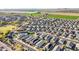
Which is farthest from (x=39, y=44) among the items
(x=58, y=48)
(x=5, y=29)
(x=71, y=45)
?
(x=5, y=29)

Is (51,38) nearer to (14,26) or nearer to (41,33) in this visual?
(41,33)

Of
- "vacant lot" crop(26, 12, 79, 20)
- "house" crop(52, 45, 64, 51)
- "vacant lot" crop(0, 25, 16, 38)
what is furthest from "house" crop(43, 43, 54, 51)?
"vacant lot" crop(0, 25, 16, 38)

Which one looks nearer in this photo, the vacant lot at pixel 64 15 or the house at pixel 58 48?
the house at pixel 58 48

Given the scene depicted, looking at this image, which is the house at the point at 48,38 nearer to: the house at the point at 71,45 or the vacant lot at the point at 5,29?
the house at the point at 71,45

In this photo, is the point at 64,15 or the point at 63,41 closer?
the point at 63,41

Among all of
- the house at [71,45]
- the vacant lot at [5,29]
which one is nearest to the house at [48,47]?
the house at [71,45]

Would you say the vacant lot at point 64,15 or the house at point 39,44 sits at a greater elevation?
the vacant lot at point 64,15

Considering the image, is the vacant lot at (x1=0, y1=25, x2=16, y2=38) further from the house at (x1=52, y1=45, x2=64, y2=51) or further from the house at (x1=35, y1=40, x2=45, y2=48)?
the house at (x1=52, y1=45, x2=64, y2=51)

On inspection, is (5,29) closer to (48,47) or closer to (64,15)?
(48,47)

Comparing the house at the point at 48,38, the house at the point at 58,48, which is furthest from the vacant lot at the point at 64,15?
the house at the point at 58,48

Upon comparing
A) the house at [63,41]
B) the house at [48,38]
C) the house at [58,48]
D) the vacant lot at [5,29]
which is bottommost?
the house at [58,48]
